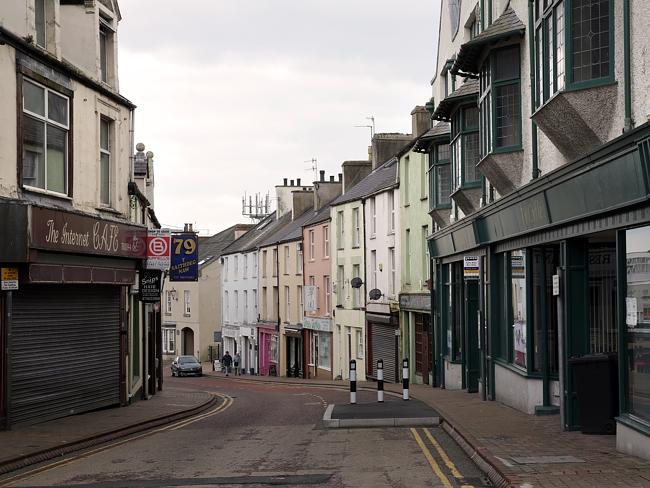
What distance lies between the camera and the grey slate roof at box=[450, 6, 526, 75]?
17312 mm

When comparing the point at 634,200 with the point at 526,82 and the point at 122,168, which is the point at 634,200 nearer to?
the point at 526,82

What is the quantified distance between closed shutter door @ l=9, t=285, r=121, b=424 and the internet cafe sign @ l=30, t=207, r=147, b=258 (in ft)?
3.31

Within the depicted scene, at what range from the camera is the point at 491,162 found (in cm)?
1830

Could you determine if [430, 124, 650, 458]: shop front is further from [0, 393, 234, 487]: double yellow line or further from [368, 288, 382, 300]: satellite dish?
[368, 288, 382, 300]: satellite dish

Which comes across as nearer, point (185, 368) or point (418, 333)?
point (418, 333)

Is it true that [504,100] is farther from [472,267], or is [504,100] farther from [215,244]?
[215,244]

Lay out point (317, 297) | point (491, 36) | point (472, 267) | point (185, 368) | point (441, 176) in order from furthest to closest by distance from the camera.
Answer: point (185, 368), point (317, 297), point (441, 176), point (472, 267), point (491, 36)

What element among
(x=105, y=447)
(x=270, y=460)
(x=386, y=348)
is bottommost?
(x=386, y=348)

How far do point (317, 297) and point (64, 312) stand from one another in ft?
102

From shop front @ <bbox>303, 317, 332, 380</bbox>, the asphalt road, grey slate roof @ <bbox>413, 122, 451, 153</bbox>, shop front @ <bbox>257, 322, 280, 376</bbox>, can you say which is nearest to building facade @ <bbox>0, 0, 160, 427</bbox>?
the asphalt road

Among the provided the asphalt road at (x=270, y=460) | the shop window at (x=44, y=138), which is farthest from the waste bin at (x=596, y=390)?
the shop window at (x=44, y=138)

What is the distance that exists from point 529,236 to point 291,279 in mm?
39250

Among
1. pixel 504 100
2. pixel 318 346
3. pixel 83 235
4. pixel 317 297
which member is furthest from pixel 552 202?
pixel 318 346

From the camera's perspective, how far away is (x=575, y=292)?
15.2 meters
